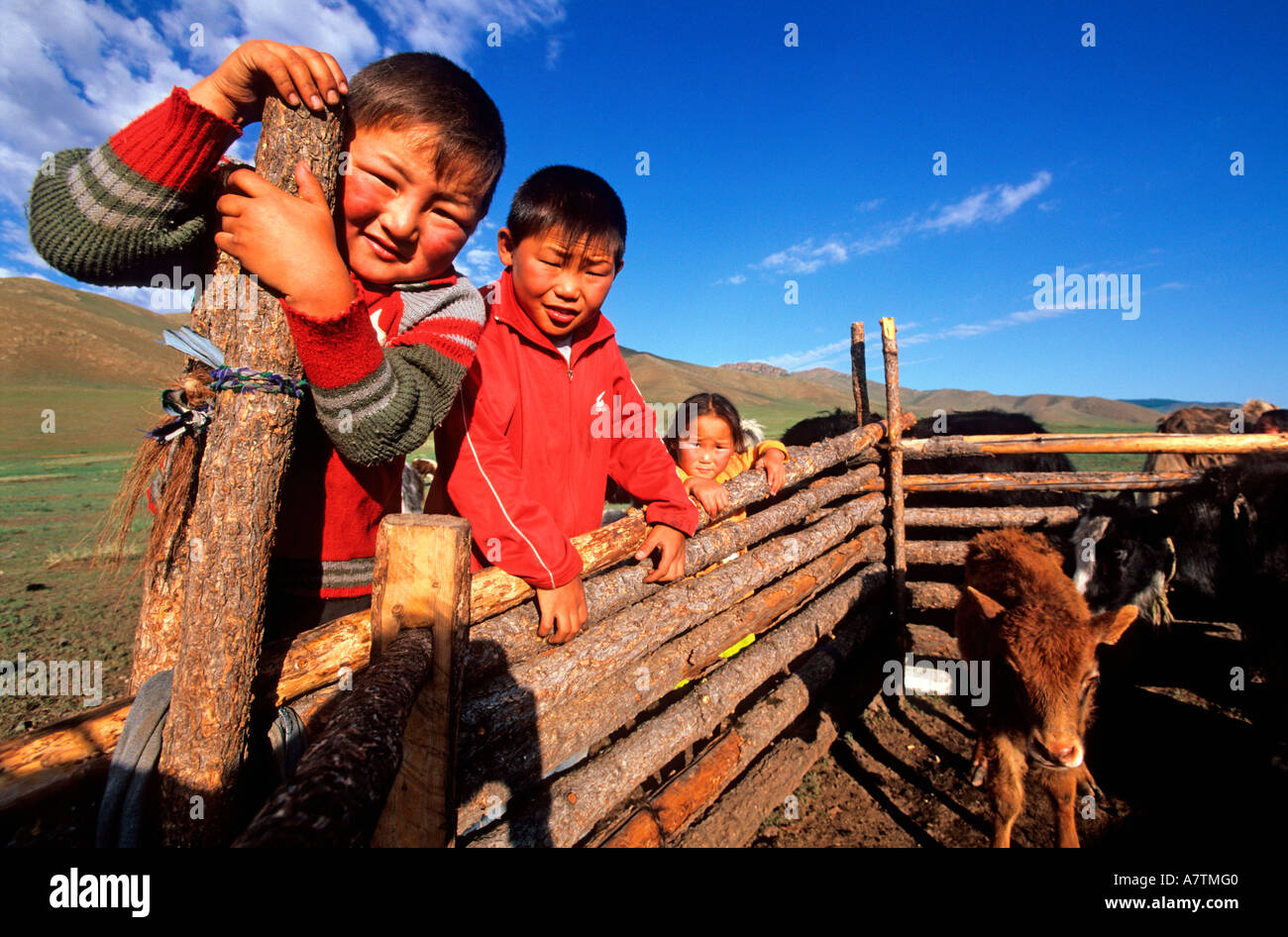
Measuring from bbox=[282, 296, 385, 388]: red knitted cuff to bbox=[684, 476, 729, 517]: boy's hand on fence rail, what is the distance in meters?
2.13

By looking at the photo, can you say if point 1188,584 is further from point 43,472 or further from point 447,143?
point 43,472

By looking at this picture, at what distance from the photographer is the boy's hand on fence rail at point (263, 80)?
116cm

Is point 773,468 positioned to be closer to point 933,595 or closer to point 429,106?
point 429,106

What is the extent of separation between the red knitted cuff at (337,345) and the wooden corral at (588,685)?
1.26ft

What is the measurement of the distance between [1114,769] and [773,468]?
413 cm

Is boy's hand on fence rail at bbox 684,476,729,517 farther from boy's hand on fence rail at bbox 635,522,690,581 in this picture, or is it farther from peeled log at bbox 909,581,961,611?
peeled log at bbox 909,581,961,611

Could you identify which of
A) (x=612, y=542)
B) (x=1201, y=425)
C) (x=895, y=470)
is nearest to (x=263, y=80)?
(x=612, y=542)

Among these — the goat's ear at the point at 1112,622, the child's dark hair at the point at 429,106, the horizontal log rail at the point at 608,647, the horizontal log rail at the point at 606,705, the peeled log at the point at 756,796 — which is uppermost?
the child's dark hair at the point at 429,106

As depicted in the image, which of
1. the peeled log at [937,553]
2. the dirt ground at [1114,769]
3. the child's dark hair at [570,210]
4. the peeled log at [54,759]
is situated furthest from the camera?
the peeled log at [937,553]

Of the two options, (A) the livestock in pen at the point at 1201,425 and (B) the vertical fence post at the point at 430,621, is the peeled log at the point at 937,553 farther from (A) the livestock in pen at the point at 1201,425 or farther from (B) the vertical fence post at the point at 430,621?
(A) the livestock in pen at the point at 1201,425

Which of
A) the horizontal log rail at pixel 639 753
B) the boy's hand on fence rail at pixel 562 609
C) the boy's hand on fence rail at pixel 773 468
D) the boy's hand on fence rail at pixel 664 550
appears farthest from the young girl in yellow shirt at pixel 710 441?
the boy's hand on fence rail at pixel 562 609

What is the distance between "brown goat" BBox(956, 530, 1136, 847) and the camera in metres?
3.21

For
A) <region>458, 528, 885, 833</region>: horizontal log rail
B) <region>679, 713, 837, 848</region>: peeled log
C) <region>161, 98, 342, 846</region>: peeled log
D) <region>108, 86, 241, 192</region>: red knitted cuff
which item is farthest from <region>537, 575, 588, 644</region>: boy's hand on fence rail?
<region>679, 713, 837, 848</region>: peeled log
